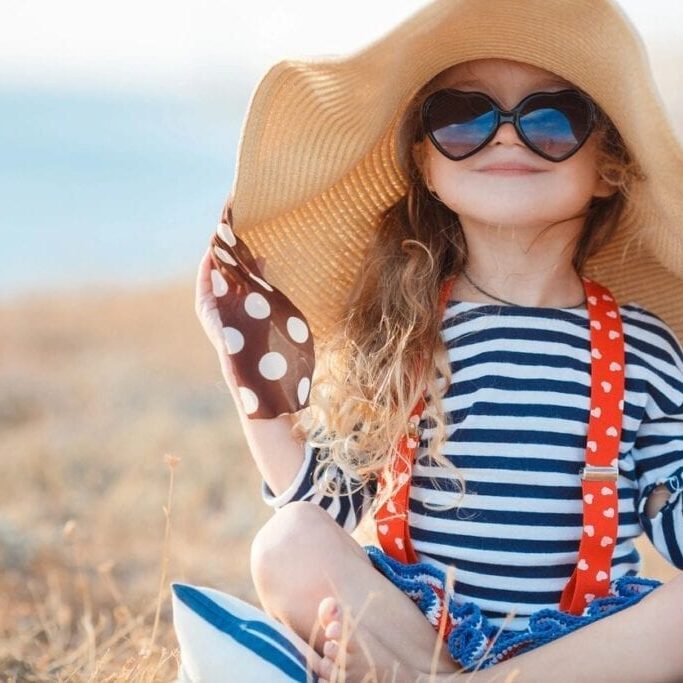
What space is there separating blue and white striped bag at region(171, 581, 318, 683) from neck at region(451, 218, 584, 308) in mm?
886

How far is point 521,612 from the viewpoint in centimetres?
249

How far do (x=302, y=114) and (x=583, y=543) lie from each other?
3.42 ft

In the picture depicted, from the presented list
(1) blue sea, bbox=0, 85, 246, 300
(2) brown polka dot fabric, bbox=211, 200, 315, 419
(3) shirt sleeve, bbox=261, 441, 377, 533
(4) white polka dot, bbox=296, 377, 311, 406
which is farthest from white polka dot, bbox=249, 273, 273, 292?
(1) blue sea, bbox=0, 85, 246, 300

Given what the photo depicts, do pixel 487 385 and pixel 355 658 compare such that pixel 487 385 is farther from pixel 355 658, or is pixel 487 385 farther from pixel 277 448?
pixel 355 658

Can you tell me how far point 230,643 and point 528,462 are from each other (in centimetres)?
72

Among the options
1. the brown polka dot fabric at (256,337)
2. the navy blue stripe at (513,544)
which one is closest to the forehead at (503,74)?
the brown polka dot fabric at (256,337)

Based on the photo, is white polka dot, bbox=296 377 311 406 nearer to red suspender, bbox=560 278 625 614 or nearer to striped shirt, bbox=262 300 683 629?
striped shirt, bbox=262 300 683 629

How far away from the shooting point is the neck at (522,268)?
269 cm

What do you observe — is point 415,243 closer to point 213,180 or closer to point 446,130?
point 446,130

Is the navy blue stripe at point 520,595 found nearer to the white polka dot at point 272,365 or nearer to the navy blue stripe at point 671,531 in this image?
the navy blue stripe at point 671,531

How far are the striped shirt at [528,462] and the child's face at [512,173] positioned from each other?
219mm

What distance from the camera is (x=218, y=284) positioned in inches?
104

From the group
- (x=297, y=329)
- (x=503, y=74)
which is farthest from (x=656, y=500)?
(x=503, y=74)

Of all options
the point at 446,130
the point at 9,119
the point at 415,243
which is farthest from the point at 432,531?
the point at 9,119
